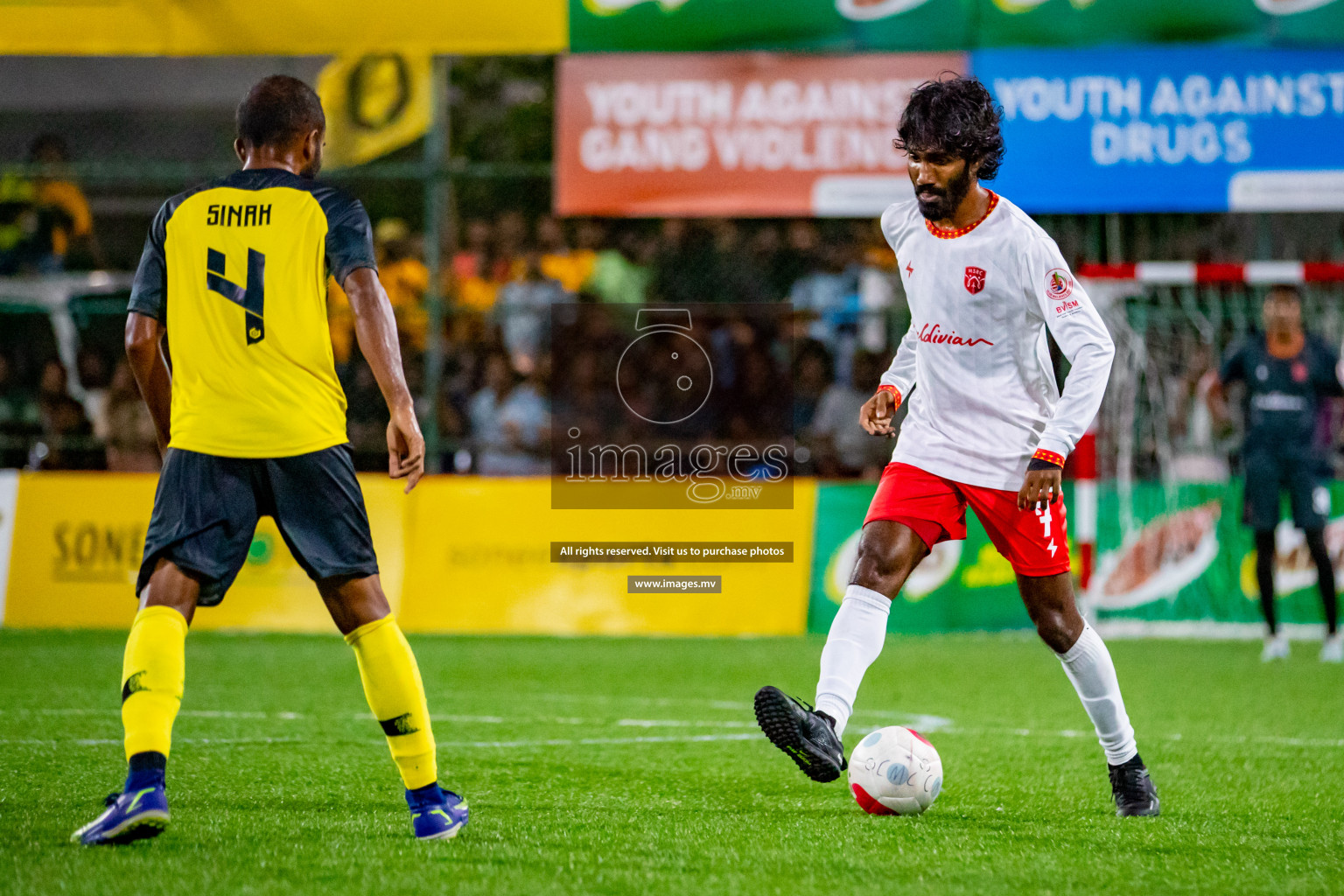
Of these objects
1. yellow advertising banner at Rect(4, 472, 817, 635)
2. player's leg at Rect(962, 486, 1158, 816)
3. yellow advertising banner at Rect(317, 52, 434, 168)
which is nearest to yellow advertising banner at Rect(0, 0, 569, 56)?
yellow advertising banner at Rect(317, 52, 434, 168)

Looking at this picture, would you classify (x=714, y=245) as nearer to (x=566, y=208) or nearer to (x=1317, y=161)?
(x=566, y=208)

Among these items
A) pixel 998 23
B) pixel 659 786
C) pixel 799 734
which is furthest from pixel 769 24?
pixel 799 734

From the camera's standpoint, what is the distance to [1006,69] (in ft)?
41.0

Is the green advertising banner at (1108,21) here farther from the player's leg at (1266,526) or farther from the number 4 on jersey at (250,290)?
the number 4 on jersey at (250,290)

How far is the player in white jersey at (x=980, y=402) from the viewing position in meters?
4.91

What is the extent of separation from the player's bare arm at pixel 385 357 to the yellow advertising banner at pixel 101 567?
7775 millimetres

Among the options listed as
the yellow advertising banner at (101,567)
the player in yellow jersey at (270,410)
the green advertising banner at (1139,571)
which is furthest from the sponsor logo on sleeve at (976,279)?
the yellow advertising banner at (101,567)

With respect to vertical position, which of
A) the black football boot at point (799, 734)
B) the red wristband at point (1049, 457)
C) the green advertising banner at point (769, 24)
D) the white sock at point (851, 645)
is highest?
the green advertising banner at point (769, 24)

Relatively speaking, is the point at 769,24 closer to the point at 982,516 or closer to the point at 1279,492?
the point at 1279,492

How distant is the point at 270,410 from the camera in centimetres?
433

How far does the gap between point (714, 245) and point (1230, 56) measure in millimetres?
4300

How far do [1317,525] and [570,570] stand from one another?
5.16m

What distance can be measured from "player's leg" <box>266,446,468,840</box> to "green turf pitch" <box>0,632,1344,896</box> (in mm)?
163

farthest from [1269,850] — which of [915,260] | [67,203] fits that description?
[67,203]
